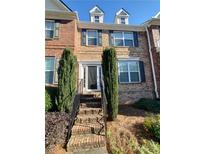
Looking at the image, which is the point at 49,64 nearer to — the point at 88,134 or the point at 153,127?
the point at 88,134

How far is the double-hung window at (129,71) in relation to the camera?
246 inches

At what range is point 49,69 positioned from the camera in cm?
559

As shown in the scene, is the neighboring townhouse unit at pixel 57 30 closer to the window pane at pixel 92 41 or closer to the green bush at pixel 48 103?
the window pane at pixel 92 41

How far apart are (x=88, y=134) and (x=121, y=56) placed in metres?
3.77

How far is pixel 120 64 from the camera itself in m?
6.36

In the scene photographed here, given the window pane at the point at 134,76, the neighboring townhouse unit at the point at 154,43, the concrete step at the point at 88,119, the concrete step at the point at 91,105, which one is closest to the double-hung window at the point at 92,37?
the window pane at the point at 134,76

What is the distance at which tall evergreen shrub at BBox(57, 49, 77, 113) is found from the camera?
4.03 meters

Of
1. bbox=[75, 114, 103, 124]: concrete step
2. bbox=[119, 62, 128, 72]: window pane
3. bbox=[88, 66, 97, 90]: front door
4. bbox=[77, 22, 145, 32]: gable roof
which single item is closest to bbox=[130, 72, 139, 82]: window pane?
bbox=[119, 62, 128, 72]: window pane

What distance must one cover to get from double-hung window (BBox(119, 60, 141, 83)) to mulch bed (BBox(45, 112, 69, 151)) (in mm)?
3065

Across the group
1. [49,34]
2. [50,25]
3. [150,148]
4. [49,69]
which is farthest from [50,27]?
[150,148]
